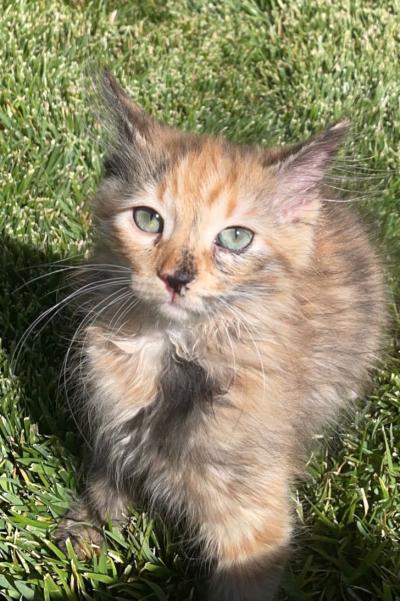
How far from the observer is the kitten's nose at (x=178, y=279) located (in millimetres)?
1729

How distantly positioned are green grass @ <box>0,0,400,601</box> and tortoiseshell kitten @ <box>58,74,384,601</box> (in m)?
0.28

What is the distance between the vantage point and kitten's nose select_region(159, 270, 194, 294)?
1729 millimetres

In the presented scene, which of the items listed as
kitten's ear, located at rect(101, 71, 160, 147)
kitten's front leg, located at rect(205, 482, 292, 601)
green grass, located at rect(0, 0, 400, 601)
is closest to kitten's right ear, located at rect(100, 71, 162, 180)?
kitten's ear, located at rect(101, 71, 160, 147)

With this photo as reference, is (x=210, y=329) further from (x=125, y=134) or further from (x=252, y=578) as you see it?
(x=252, y=578)

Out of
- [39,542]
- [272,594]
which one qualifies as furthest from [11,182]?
[272,594]

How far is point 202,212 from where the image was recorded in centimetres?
180

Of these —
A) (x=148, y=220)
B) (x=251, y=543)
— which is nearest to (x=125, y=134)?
(x=148, y=220)

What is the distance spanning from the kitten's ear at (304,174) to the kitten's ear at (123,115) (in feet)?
1.19

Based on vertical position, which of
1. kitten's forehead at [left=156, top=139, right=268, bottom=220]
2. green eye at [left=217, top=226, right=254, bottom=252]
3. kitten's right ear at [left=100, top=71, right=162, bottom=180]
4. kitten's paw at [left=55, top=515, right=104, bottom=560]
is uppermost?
kitten's right ear at [left=100, top=71, right=162, bottom=180]

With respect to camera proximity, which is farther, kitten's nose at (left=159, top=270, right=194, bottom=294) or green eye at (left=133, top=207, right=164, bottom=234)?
green eye at (left=133, top=207, right=164, bottom=234)

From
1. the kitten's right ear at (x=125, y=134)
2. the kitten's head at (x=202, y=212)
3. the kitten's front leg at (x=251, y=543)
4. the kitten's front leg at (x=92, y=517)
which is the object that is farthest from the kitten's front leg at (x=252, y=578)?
the kitten's right ear at (x=125, y=134)

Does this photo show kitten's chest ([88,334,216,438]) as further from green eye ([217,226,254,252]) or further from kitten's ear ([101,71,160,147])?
kitten's ear ([101,71,160,147])

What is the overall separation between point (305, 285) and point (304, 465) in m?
0.64

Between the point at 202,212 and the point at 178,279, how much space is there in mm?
177
